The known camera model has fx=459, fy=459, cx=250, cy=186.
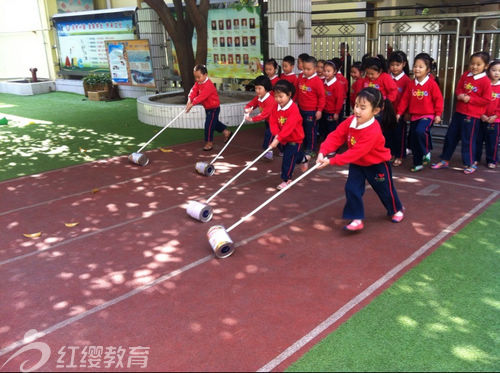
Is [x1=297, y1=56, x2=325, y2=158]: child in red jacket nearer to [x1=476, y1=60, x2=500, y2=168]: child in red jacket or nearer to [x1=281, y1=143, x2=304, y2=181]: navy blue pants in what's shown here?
[x1=281, y1=143, x2=304, y2=181]: navy blue pants

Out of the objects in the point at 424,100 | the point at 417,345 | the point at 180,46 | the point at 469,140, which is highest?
the point at 180,46

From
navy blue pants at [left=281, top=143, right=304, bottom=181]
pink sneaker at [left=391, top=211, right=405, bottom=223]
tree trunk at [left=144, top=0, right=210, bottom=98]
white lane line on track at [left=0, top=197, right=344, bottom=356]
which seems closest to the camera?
white lane line on track at [left=0, top=197, right=344, bottom=356]

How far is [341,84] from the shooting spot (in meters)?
7.77

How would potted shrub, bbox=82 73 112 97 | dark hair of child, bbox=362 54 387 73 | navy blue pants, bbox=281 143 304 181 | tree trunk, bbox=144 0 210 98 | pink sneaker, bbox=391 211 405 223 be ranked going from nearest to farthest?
pink sneaker, bbox=391 211 405 223, navy blue pants, bbox=281 143 304 181, dark hair of child, bbox=362 54 387 73, tree trunk, bbox=144 0 210 98, potted shrub, bbox=82 73 112 97

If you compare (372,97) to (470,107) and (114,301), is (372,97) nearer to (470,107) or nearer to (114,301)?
(470,107)

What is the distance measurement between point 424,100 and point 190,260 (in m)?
4.06

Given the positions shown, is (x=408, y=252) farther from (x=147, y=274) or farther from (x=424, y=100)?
(x=424, y=100)

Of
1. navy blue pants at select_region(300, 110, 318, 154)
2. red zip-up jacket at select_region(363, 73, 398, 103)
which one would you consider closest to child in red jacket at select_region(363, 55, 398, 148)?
red zip-up jacket at select_region(363, 73, 398, 103)

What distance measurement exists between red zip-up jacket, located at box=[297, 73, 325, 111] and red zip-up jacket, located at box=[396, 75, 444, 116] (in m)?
1.30

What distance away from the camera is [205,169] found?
670 centimetres

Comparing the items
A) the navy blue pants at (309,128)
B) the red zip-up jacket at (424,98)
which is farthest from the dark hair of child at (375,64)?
the navy blue pants at (309,128)

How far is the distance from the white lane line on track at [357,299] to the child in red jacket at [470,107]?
1580mm

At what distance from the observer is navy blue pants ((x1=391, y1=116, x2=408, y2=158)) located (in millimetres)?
6980

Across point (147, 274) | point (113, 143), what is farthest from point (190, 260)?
point (113, 143)
